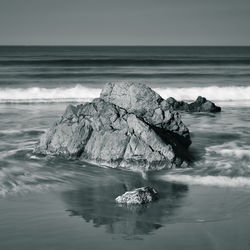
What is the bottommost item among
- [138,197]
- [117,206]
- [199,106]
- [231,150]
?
[117,206]

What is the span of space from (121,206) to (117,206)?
9cm

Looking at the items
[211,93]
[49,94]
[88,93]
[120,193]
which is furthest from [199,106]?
[120,193]

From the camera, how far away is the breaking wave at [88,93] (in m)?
35.3

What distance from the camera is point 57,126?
16109 millimetres

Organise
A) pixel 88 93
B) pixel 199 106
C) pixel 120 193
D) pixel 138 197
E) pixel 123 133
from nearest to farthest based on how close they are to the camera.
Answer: pixel 138 197
pixel 120 193
pixel 123 133
pixel 199 106
pixel 88 93

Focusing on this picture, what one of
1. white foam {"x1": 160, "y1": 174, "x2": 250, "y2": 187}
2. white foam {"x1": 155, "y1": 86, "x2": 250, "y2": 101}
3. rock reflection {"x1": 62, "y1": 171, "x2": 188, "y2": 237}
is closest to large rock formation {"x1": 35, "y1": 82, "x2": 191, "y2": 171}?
white foam {"x1": 160, "y1": 174, "x2": 250, "y2": 187}

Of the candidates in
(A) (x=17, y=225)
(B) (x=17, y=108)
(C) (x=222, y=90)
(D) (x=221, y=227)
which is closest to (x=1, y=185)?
(A) (x=17, y=225)

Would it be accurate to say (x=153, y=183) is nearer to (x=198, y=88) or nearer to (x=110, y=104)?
(x=110, y=104)

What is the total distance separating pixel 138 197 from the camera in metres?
11.5

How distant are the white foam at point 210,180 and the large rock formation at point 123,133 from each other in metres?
0.82

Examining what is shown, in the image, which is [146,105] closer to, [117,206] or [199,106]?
[117,206]

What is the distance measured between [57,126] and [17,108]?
41.8ft

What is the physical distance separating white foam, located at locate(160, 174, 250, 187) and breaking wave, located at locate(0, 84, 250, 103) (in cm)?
2074

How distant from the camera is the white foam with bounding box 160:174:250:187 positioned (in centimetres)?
1323
